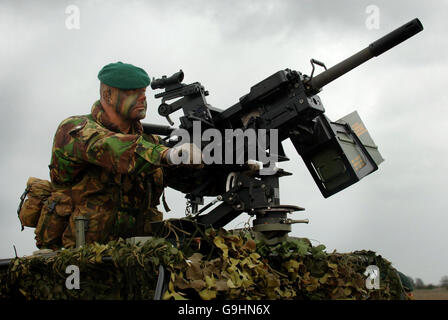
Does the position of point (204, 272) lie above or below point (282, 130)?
below

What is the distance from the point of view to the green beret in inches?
215

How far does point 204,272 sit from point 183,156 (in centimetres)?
118

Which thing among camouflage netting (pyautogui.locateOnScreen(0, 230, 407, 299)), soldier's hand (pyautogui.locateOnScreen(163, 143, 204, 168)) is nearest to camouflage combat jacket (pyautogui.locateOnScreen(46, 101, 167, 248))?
soldier's hand (pyautogui.locateOnScreen(163, 143, 204, 168))

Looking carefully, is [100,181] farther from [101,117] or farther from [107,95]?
[107,95]

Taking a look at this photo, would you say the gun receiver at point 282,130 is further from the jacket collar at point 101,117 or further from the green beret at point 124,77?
the jacket collar at point 101,117

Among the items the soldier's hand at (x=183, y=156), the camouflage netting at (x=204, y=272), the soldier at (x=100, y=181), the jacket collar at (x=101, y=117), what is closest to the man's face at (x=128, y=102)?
the soldier at (x=100, y=181)

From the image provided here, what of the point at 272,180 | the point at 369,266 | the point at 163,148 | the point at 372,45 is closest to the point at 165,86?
the point at 163,148

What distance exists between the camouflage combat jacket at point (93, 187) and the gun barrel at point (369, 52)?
70.4 inches

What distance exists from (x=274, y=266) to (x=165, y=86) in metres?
2.31

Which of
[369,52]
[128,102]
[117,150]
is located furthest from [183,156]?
[369,52]

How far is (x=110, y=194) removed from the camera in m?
5.53

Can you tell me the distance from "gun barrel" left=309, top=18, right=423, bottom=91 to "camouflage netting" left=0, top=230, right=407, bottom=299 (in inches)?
60.7

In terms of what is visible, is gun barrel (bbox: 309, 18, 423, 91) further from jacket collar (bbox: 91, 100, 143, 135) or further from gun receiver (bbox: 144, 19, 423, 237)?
jacket collar (bbox: 91, 100, 143, 135)

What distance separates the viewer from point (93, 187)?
18.0 feet
